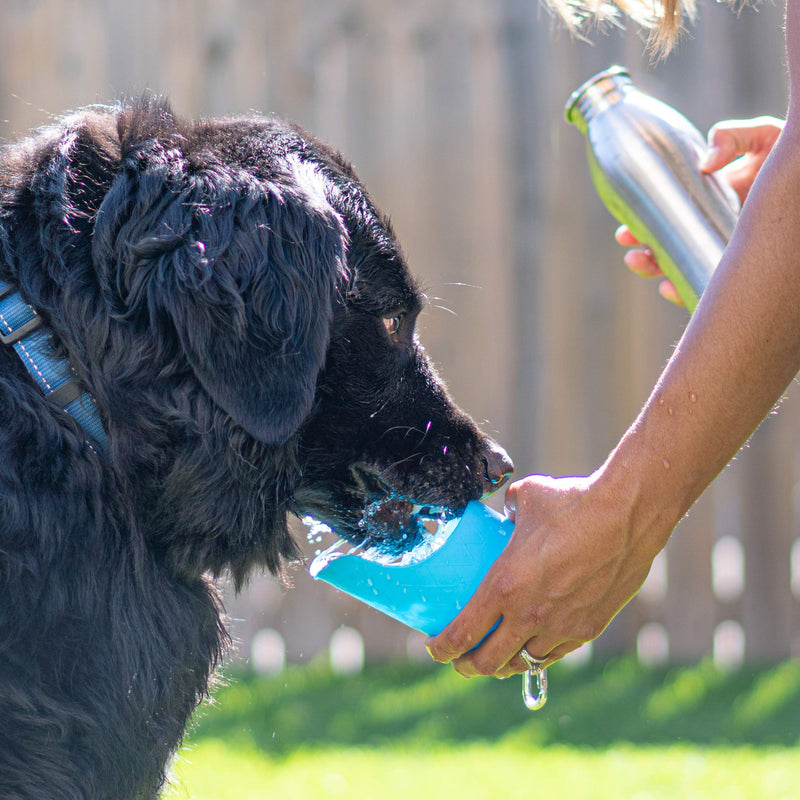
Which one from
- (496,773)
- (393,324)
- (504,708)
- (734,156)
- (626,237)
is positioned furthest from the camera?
(504,708)

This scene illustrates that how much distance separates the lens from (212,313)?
1.74 meters

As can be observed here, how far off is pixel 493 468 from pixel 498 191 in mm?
2619

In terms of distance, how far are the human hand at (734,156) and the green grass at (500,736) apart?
178cm

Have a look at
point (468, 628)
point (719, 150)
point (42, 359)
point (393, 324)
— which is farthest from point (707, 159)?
point (42, 359)

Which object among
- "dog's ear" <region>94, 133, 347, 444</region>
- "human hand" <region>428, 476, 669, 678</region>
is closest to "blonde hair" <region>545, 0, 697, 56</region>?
"dog's ear" <region>94, 133, 347, 444</region>

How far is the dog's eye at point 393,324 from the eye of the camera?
2162 mm

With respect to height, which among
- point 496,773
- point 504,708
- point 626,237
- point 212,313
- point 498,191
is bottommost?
point 504,708

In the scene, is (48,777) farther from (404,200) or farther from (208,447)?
(404,200)

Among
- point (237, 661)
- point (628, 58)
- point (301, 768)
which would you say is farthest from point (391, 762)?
point (628, 58)

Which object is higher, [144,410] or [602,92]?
[602,92]

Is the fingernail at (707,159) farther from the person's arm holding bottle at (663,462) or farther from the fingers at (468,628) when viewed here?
the fingers at (468,628)

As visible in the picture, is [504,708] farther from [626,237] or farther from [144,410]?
[144,410]

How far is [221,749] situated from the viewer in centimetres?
366

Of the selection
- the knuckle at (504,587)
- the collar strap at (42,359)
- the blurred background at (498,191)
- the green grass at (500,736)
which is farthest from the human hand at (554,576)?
the blurred background at (498,191)
